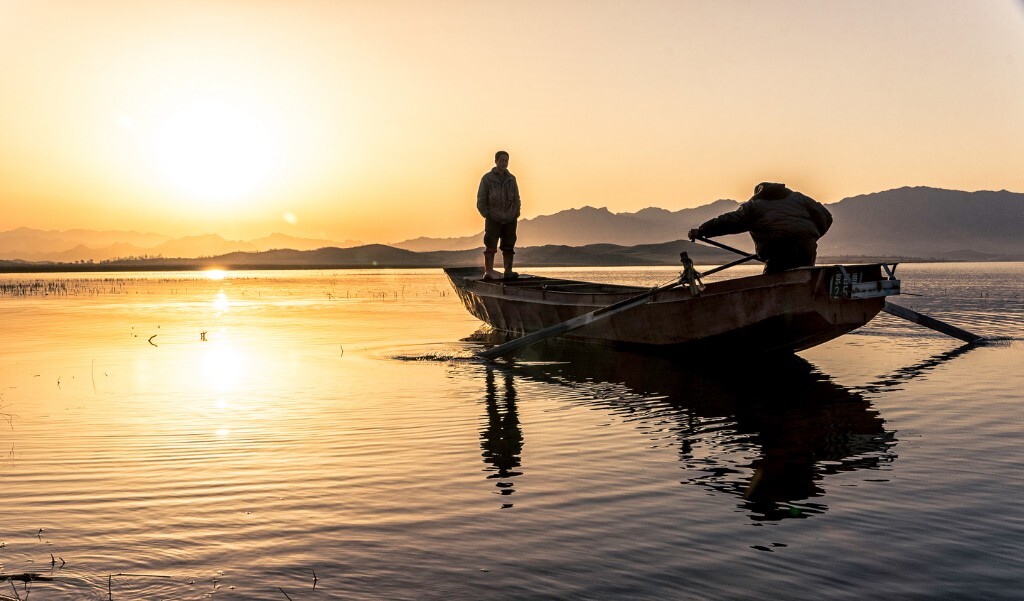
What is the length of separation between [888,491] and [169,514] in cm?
576

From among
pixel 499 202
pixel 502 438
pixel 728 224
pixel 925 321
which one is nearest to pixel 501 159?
pixel 499 202

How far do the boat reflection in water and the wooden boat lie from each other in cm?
52

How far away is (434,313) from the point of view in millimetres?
34219

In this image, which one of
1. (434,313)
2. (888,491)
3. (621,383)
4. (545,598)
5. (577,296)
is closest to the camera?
(545,598)

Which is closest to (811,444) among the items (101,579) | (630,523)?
(630,523)

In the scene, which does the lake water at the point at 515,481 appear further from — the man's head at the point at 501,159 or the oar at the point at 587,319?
the man's head at the point at 501,159

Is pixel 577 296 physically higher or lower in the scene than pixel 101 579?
higher

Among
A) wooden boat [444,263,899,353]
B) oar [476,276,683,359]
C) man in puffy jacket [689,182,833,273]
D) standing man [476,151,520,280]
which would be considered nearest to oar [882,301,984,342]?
wooden boat [444,263,899,353]

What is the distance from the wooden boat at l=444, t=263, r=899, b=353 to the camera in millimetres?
15016

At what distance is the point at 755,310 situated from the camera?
15.5 meters

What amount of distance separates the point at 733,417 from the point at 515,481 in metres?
4.51

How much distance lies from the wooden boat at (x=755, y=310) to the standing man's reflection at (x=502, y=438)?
4.16 meters

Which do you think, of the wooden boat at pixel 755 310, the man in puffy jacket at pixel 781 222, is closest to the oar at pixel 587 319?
the wooden boat at pixel 755 310

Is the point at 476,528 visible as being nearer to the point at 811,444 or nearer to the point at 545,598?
the point at 545,598
